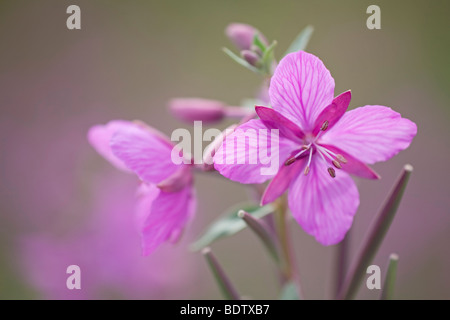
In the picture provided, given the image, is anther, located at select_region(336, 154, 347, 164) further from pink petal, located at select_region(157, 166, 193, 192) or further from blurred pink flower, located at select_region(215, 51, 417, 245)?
pink petal, located at select_region(157, 166, 193, 192)

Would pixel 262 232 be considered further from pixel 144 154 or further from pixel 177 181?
pixel 144 154

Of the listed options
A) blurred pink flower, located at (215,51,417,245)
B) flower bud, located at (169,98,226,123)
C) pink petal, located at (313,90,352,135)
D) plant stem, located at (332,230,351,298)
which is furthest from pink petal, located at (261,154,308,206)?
flower bud, located at (169,98,226,123)

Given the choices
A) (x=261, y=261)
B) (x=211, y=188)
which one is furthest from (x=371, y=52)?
(x=261, y=261)

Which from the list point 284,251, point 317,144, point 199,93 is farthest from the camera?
point 199,93

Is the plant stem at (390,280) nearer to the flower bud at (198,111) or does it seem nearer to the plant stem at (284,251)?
the plant stem at (284,251)

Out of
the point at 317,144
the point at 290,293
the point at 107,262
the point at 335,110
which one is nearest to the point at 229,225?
the point at 290,293

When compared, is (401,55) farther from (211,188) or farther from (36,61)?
(36,61)
